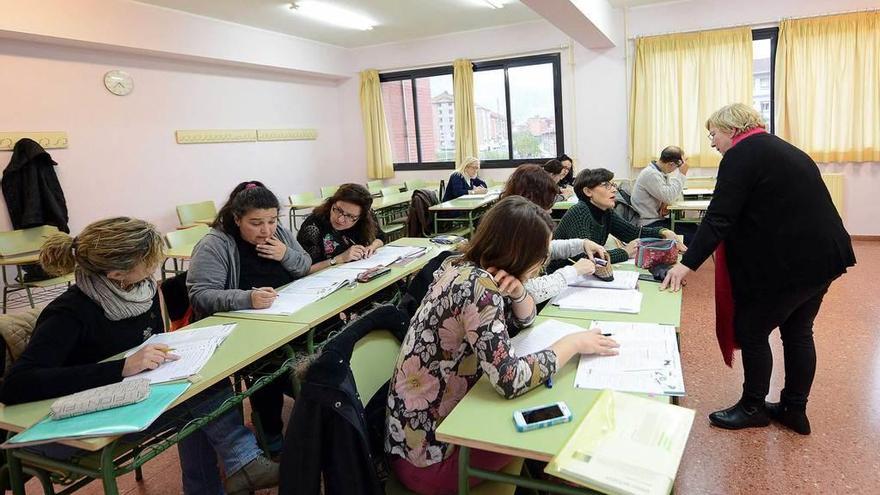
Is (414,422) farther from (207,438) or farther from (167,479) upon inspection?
(167,479)

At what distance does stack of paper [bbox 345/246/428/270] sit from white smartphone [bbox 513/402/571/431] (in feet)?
5.25

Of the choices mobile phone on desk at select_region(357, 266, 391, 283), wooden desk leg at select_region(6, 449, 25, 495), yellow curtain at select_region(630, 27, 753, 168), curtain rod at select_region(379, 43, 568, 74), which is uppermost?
curtain rod at select_region(379, 43, 568, 74)

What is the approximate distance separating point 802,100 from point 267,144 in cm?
635

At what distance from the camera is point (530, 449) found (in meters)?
1.08

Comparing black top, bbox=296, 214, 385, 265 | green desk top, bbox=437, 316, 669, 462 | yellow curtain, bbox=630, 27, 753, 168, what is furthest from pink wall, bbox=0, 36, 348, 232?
green desk top, bbox=437, 316, 669, 462

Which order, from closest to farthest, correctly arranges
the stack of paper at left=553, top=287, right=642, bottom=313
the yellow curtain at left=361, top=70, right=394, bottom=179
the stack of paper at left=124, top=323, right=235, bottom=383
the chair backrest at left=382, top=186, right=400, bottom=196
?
the stack of paper at left=124, top=323, right=235, bottom=383, the stack of paper at left=553, top=287, right=642, bottom=313, the chair backrest at left=382, top=186, right=400, bottom=196, the yellow curtain at left=361, top=70, right=394, bottom=179

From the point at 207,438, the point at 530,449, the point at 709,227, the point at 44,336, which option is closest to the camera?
the point at 530,449

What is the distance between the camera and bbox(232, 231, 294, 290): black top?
2.36m

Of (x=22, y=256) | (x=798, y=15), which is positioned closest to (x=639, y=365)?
(x=22, y=256)

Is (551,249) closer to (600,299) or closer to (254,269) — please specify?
(600,299)

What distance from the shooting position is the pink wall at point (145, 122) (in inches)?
190

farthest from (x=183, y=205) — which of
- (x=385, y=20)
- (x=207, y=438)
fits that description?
Result: (x=207, y=438)

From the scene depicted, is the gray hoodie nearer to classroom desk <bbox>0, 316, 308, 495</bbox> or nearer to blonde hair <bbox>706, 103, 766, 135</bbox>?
classroom desk <bbox>0, 316, 308, 495</bbox>

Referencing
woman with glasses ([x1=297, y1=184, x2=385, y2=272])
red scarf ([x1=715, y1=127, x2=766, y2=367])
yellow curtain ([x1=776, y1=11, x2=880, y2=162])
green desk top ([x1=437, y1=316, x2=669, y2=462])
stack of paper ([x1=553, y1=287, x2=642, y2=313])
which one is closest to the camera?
green desk top ([x1=437, y1=316, x2=669, y2=462])
